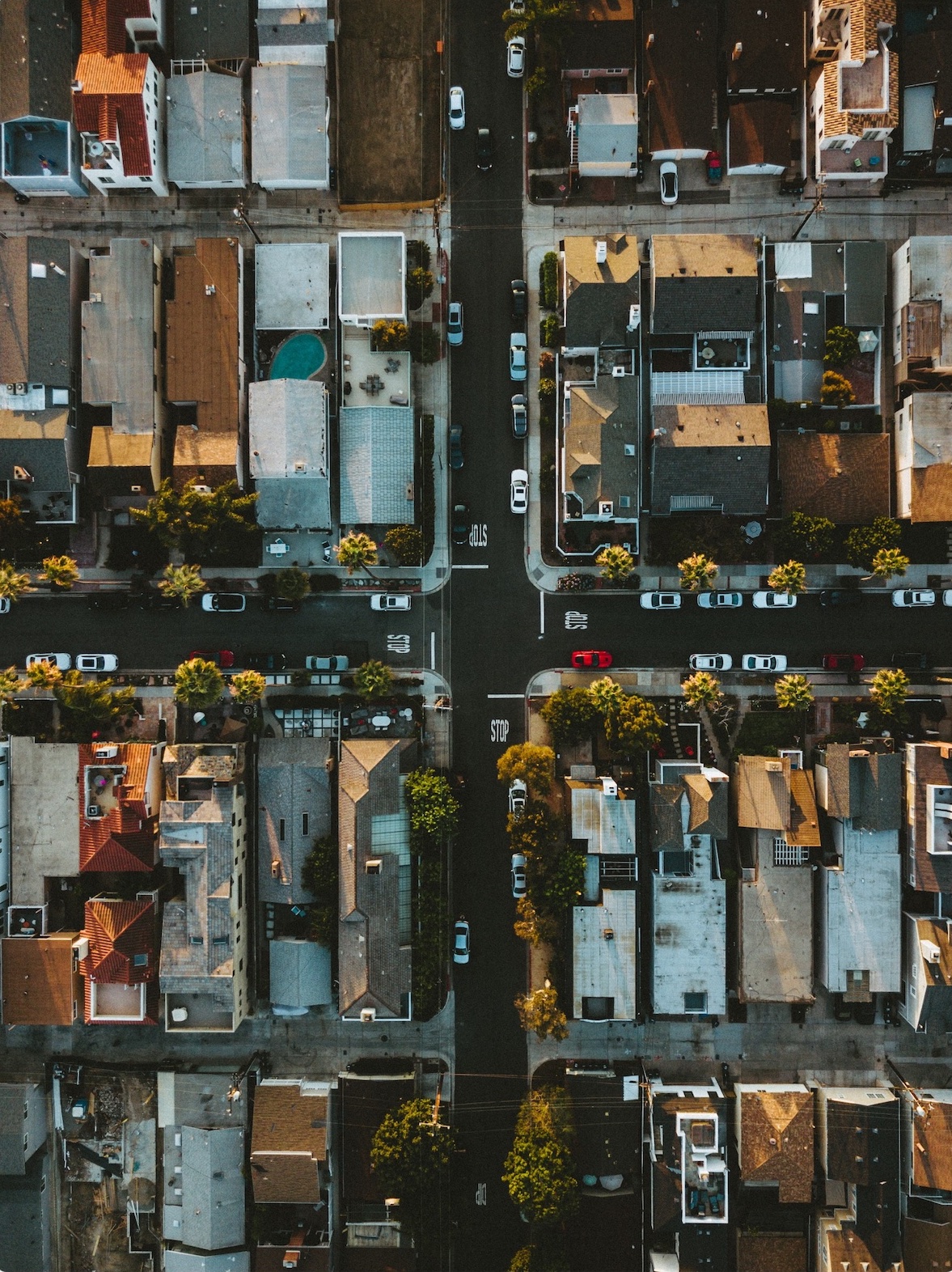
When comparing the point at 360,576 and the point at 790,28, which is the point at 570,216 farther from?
the point at 360,576

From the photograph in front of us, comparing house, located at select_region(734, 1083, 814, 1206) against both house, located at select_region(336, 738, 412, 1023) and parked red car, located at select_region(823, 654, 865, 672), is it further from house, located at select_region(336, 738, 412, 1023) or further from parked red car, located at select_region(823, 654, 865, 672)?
parked red car, located at select_region(823, 654, 865, 672)

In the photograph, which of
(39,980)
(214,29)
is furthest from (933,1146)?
(214,29)

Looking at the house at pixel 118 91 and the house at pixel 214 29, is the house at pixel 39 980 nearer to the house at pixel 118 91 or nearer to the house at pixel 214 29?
the house at pixel 118 91

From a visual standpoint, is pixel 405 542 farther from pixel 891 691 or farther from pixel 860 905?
pixel 860 905

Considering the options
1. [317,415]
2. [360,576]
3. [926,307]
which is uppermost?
[926,307]

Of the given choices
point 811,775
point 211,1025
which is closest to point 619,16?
point 811,775

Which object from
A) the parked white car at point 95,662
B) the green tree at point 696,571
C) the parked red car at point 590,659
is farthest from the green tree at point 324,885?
the green tree at point 696,571
